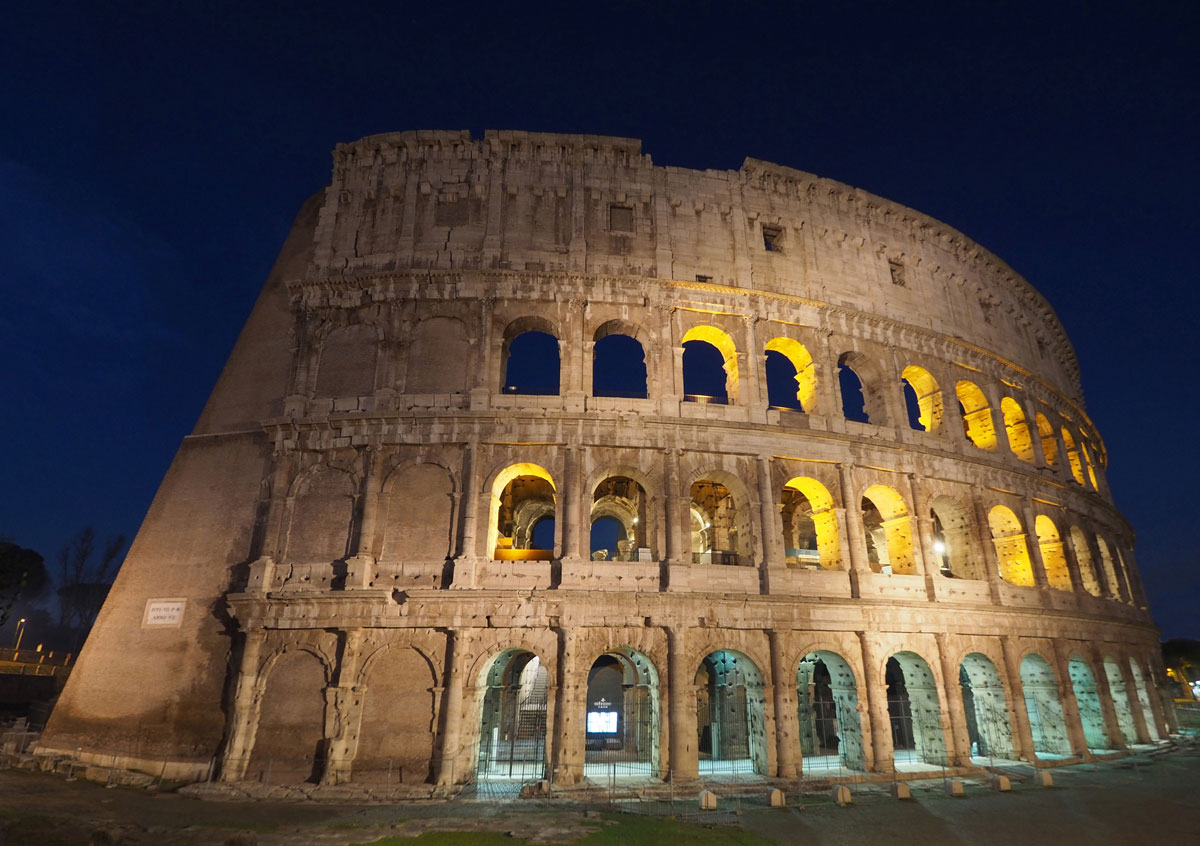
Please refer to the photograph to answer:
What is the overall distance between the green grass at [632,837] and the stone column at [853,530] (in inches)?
308

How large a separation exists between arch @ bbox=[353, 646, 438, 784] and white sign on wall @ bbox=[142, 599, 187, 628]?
5.35m

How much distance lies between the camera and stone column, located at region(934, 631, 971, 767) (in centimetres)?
1594

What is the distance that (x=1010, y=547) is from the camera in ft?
65.9

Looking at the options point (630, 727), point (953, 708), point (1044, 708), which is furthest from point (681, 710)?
point (1044, 708)

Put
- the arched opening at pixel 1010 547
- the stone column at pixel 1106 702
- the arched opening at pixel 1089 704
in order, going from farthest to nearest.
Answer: the arched opening at pixel 1010 547 → the arched opening at pixel 1089 704 → the stone column at pixel 1106 702

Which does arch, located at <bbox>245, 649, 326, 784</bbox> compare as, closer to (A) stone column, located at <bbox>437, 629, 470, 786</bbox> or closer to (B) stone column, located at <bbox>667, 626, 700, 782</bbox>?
(A) stone column, located at <bbox>437, 629, 470, 786</bbox>

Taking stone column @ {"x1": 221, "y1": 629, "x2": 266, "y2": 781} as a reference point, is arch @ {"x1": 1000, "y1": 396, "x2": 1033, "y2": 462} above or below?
above

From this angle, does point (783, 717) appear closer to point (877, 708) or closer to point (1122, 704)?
point (877, 708)

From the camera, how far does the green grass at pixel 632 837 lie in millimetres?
9859

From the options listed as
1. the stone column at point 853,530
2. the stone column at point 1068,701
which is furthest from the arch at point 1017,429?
the stone column at point 853,530

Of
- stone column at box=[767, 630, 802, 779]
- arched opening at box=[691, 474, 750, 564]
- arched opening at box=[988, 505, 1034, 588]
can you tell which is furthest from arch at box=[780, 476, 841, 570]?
arched opening at box=[988, 505, 1034, 588]

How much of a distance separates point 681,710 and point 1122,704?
17.0 metres

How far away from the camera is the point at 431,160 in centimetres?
1905

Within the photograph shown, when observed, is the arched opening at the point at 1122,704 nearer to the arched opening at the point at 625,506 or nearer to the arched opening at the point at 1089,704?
the arched opening at the point at 1089,704
